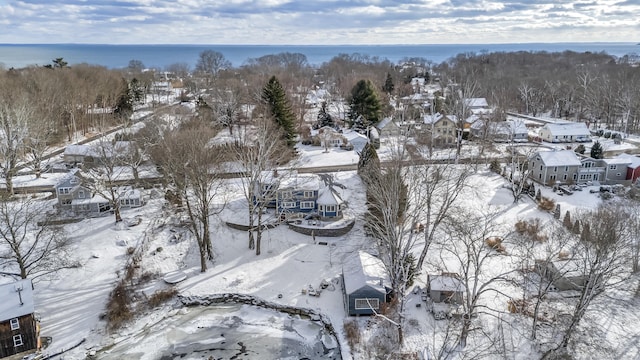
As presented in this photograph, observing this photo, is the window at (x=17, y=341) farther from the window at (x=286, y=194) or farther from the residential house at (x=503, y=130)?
the residential house at (x=503, y=130)

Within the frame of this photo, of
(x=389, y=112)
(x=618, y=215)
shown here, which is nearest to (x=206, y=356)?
(x=618, y=215)

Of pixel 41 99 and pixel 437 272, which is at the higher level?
pixel 41 99

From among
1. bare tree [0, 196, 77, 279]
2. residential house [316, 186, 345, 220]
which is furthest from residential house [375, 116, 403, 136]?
bare tree [0, 196, 77, 279]

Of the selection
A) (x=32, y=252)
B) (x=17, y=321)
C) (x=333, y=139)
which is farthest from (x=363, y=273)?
(x=333, y=139)

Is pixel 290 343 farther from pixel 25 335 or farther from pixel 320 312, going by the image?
pixel 25 335

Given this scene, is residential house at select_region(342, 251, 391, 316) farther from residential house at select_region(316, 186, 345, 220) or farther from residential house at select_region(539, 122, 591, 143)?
residential house at select_region(539, 122, 591, 143)

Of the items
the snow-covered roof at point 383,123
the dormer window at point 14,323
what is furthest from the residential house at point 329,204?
the snow-covered roof at point 383,123

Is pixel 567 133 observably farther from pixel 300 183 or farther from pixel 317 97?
pixel 317 97
